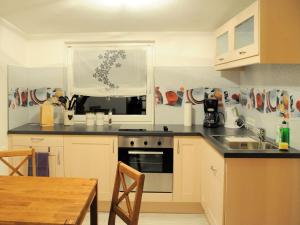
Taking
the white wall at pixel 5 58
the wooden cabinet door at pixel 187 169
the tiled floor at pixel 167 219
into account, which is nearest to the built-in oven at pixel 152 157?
the wooden cabinet door at pixel 187 169

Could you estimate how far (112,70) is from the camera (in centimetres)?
388

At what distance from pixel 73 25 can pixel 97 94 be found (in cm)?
85

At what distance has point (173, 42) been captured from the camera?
384 centimetres

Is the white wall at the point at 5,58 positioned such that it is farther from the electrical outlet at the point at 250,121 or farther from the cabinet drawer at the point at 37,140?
the electrical outlet at the point at 250,121

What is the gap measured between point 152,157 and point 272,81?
Answer: 54.3 inches

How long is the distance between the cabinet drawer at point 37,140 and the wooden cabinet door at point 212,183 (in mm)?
1491

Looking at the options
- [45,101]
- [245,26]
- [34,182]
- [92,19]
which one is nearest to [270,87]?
[245,26]

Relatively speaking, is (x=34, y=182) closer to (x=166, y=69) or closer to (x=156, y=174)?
(x=156, y=174)

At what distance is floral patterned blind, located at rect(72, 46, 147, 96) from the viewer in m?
3.87

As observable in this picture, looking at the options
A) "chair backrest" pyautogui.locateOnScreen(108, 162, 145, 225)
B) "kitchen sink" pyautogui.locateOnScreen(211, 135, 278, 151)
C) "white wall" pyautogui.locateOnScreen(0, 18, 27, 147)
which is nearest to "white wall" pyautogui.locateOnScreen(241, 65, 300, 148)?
"kitchen sink" pyautogui.locateOnScreen(211, 135, 278, 151)

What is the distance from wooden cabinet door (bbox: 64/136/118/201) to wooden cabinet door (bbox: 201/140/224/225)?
921 mm

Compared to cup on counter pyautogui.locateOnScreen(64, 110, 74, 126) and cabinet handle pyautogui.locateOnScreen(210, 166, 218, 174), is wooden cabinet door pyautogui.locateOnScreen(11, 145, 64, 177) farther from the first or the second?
cabinet handle pyautogui.locateOnScreen(210, 166, 218, 174)

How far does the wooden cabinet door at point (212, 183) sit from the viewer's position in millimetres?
2488

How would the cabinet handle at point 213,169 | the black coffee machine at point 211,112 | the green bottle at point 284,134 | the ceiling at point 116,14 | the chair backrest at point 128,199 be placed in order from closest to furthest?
the chair backrest at point 128,199, the green bottle at point 284,134, the cabinet handle at point 213,169, the ceiling at point 116,14, the black coffee machine at point 211,112
